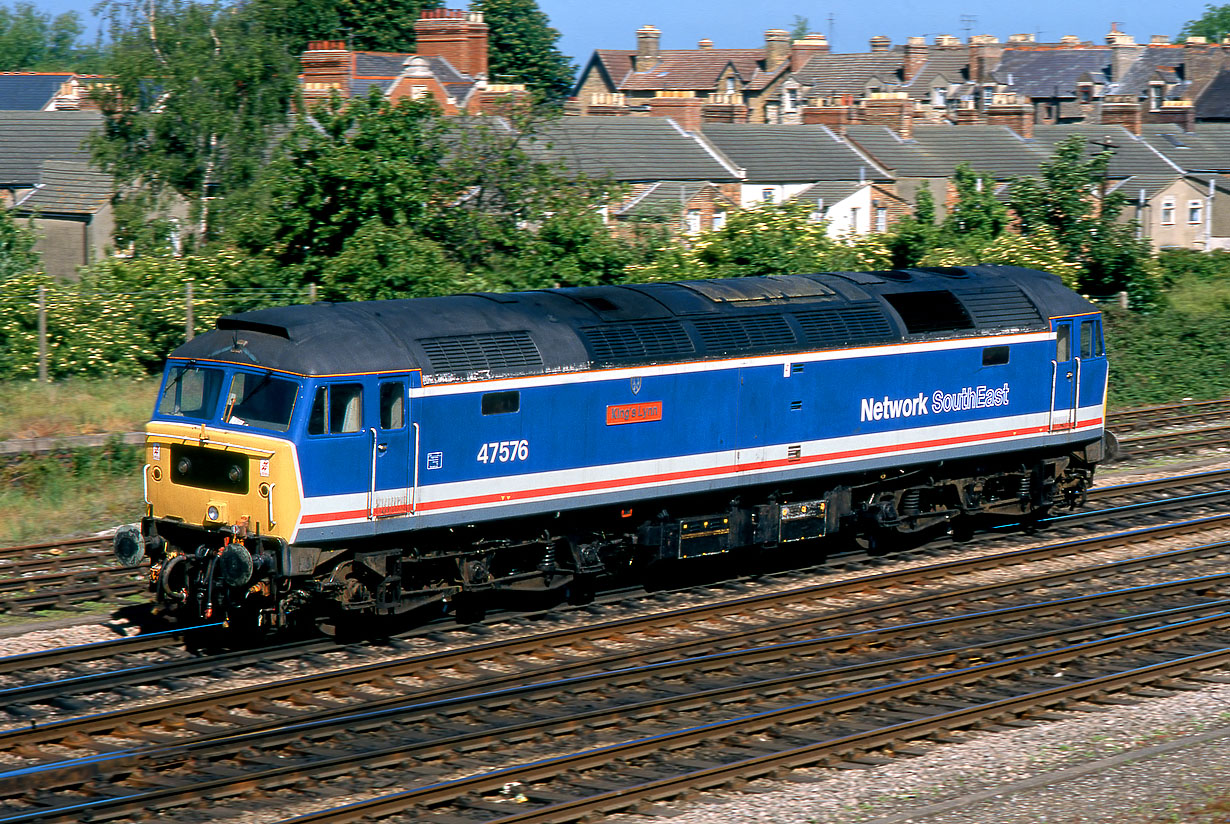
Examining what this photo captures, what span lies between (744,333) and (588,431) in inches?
100

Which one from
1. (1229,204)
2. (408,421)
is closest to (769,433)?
(408,421)

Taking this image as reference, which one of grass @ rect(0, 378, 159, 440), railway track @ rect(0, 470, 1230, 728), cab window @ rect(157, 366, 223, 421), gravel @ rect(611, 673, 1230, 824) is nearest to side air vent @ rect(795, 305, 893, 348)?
railway track @ rect(0, 470, 1230, 728)

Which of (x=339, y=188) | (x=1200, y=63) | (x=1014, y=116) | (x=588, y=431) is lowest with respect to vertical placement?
(x=588, y=431)

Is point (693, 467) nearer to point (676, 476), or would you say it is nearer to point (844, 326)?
point (676, 476)

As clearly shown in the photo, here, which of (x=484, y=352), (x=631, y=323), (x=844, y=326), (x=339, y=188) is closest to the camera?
(x=484, y=352)

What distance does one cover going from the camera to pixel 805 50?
10294 cm

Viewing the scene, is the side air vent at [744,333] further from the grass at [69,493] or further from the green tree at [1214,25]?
the green tree at [1214,25]

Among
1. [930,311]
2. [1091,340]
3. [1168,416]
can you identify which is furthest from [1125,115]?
[930,311]

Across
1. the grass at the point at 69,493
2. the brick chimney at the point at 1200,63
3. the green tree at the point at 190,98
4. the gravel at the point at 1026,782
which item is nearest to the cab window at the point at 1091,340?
the gravel at the point at 1026,782

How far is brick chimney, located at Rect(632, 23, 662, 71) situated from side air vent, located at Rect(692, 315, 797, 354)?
9396cm

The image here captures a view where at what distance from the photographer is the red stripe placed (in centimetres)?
1395

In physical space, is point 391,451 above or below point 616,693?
above

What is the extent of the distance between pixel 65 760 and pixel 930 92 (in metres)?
90.8

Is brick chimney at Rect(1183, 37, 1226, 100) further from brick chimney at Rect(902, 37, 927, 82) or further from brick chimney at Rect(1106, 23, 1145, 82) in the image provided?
brick chimney at Rect(902, 37, 927, 82)
